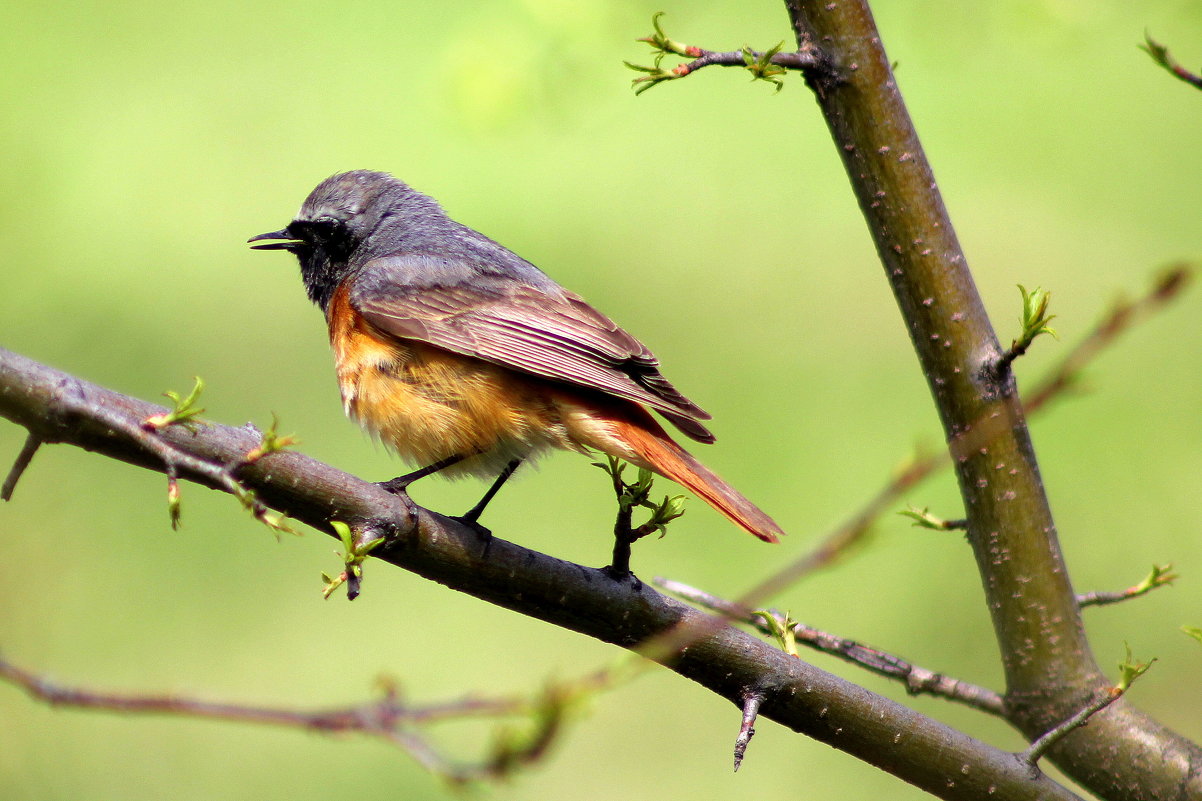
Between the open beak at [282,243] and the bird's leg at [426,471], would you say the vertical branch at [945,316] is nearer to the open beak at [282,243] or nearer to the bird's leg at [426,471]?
the bird's leg at [426,471]

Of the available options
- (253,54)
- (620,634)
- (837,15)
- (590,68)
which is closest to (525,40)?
(590,68)

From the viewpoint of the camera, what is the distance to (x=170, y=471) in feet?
6.41

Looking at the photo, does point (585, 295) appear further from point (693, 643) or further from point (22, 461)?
point (22, 461)

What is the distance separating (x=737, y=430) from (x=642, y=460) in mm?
3905

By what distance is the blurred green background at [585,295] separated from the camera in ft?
18.7

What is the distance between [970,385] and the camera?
110 inches

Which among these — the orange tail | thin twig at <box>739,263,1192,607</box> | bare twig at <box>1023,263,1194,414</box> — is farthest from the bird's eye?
bare twig at <box>1023,263,1194,414</box>

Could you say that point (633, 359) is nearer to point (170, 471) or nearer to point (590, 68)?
point (590, 68)

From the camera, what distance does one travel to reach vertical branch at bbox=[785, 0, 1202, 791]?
2.72 m

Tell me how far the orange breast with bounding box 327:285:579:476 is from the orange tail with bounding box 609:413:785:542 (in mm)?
239

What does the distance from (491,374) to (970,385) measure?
1.45 m

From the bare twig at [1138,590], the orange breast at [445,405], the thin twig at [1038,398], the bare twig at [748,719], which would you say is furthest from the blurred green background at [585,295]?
the thin twig at [1038,398]

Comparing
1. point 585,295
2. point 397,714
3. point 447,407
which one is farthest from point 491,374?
point 585,295

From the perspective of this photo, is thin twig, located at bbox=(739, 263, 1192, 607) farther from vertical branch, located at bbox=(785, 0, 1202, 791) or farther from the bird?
the bird
